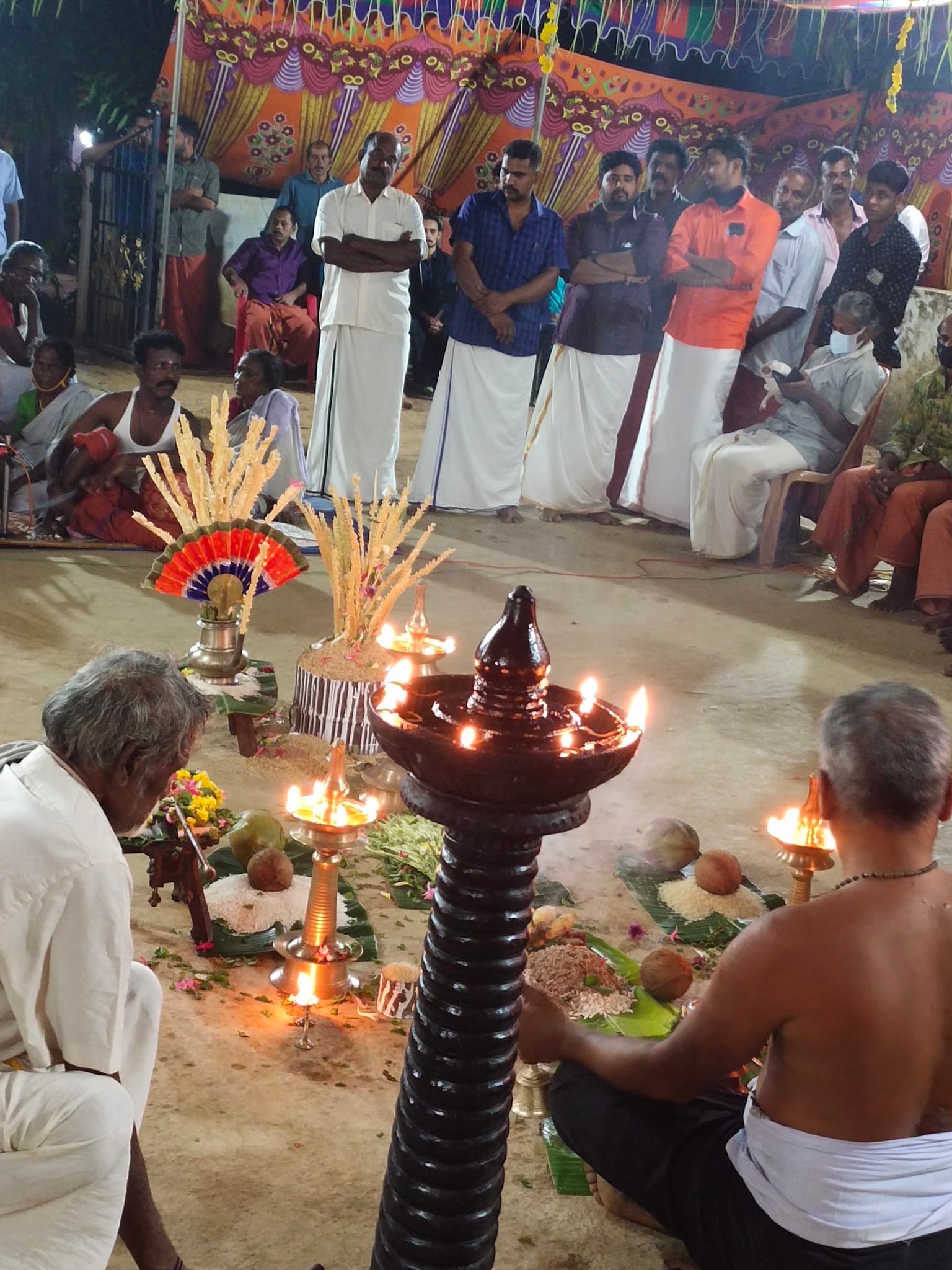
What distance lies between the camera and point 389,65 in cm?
1266

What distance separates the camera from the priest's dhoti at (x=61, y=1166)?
197 centimetres

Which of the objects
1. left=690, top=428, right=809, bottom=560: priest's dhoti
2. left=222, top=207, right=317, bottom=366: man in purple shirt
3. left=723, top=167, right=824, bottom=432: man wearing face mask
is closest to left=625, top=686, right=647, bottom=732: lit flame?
left=690, top=428, right=809, bottom=560: priest's dhoti

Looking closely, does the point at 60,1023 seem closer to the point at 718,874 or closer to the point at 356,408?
the point at 718,874

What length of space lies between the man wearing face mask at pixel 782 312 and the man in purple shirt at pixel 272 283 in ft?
14.8

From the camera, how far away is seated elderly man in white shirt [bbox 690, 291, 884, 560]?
8.12 m

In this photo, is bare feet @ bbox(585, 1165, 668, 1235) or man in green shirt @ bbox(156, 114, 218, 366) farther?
man in green shirt @ bbox(156, 114, 218, 366)

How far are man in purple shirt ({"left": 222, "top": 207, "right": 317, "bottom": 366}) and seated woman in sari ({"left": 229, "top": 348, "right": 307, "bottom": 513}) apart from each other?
4.45 metres

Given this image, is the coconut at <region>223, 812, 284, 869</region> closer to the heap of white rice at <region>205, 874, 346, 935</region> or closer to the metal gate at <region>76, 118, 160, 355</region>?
the heap of white rice at <region>205, 874, 346, 935</region>

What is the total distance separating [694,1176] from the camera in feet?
7.76

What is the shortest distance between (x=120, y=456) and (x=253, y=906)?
12.2 ft

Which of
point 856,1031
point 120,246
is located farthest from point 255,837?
point 120,246

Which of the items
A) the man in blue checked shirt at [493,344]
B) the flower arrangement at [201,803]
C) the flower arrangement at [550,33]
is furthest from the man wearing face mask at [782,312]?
the flower arrangement at [201,803]

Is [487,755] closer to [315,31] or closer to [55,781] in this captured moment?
[55,781]

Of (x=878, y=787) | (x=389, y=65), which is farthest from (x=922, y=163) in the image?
(x=878, y=787)
